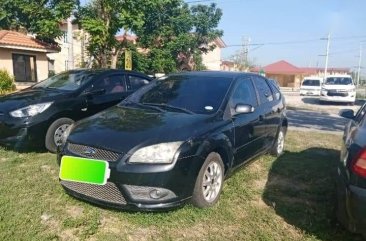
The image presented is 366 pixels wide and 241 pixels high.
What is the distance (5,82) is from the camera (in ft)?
49.0

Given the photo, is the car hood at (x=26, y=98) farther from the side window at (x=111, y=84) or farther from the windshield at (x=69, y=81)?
the side window at (x=111, y=84)

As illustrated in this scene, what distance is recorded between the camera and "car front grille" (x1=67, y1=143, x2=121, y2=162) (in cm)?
325

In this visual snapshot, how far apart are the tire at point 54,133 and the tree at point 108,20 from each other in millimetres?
9351

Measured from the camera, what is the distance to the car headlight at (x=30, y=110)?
534 centimetres

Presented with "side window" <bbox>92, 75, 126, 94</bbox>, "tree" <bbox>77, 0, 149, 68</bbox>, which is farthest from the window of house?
"side window" <bbox>92, 75, 126, 94</bbox>

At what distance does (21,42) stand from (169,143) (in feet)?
52.4

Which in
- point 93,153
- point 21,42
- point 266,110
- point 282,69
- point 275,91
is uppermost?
point 21,42

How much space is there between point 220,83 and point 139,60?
22247mm

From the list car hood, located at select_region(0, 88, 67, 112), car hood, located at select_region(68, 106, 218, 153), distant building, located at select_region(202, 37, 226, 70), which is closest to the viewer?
car hood, located at select_region(68, 106, 218, 153)

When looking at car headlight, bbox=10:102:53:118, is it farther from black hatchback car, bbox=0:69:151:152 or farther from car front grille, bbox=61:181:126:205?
car front grille, bbox=61:181:126:205

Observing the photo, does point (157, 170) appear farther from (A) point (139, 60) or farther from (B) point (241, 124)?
(A) point (139, 60)

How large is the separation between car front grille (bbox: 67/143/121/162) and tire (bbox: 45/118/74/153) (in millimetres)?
2190

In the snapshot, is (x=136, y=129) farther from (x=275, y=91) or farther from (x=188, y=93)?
(x=275, y=91)

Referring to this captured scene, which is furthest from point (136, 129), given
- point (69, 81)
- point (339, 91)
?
point (339, 91)
